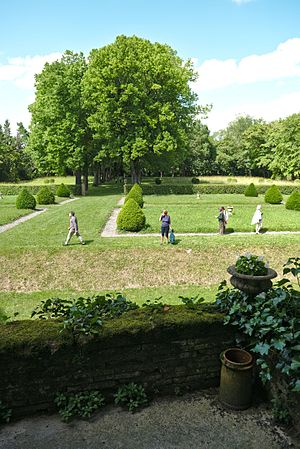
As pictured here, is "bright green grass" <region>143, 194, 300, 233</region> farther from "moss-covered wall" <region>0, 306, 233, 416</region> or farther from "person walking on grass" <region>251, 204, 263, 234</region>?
"moss-covered wall" <region>0, 306, 233, 416</region>

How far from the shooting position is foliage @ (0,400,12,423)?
4223mm

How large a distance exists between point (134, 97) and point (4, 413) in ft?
108

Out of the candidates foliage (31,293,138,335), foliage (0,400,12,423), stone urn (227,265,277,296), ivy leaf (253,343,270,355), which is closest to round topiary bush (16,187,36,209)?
foliage (31,293,138,335)

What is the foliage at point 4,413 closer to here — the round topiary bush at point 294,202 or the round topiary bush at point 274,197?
the round topiary bush at point 294,202

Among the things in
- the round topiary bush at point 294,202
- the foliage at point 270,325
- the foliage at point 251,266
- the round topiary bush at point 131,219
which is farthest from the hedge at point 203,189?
the foliage at point 270,325

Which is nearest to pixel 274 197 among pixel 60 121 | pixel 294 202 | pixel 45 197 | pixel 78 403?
pixel 294 202

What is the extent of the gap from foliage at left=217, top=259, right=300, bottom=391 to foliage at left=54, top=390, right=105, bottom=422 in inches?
79.7

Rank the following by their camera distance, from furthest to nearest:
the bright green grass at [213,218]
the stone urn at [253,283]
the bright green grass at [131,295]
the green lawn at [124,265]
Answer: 1. the bright green grass at [213,218]
2. the green lawn at [124,265]
3. the bright green grass at [131,295]
4. the stone urn at [253,283]

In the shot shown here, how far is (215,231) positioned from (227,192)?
22.3 meters

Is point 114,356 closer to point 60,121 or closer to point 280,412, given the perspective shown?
point 280,412

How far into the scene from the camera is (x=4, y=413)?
167 inches

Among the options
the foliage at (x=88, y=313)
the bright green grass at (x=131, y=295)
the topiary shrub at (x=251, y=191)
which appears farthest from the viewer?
the topiary shrub at (x=251, y=191)

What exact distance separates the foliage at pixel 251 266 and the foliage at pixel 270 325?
31cm

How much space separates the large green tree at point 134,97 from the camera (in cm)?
3334
